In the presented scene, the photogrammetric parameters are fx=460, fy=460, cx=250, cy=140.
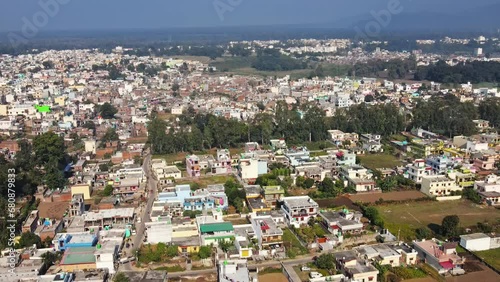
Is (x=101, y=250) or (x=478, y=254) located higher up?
(x=101, y=250)

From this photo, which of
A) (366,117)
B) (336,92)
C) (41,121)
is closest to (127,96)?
(41,121)

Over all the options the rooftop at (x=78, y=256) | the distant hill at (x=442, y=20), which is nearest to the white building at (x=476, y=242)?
the rooftop at (x=78, y=256)

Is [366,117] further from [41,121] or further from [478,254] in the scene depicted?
[41,121]

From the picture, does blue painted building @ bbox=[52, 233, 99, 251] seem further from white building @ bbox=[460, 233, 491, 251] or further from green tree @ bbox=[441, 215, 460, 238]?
white building @ bbox=[460, 233, 491, 251]

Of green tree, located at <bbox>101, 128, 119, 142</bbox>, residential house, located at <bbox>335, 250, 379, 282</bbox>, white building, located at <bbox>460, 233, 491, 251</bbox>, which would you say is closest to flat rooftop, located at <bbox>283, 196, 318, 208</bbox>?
residential house, located at <bbox>335, 250, 379, 282</bbox>

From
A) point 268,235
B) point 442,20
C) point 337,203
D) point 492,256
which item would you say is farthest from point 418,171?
point 442,20

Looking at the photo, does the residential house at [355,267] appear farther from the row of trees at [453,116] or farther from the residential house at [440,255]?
the row of trees at [453,116]
